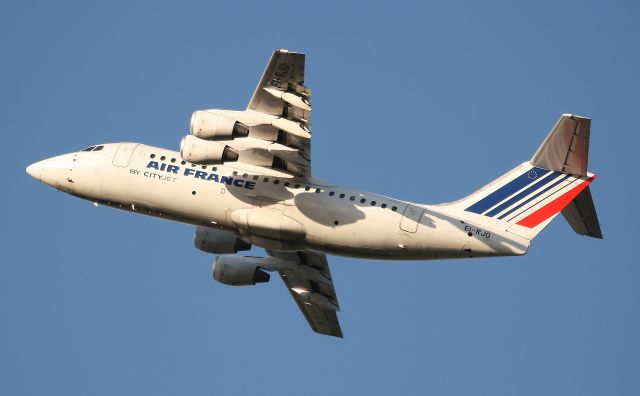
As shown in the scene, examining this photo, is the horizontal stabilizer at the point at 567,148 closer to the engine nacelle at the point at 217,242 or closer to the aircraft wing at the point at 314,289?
the aircraft wing at the point at 314,289

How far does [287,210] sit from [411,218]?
10.3 feet

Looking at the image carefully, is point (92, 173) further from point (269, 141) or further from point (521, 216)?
point (521, 216)

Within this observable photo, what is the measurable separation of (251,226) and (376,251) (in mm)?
3188

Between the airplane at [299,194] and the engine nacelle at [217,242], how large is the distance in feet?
4.17

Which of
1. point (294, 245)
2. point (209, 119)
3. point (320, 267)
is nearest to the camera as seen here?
point (209, 119)

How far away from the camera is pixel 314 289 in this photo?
3391 cm

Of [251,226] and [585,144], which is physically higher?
[585,144]

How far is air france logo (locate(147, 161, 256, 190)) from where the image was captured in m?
29.8

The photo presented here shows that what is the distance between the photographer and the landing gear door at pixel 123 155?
1230 inches

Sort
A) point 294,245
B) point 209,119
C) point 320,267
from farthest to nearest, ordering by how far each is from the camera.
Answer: point 320,267, point 294,245, point 209,119

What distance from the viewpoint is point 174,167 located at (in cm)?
3067

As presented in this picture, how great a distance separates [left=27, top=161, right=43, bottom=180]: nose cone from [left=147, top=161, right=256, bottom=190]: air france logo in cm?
360

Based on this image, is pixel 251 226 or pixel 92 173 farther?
pixel 92 173

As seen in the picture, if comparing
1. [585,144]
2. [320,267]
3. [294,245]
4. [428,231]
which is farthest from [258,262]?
[585,144]
